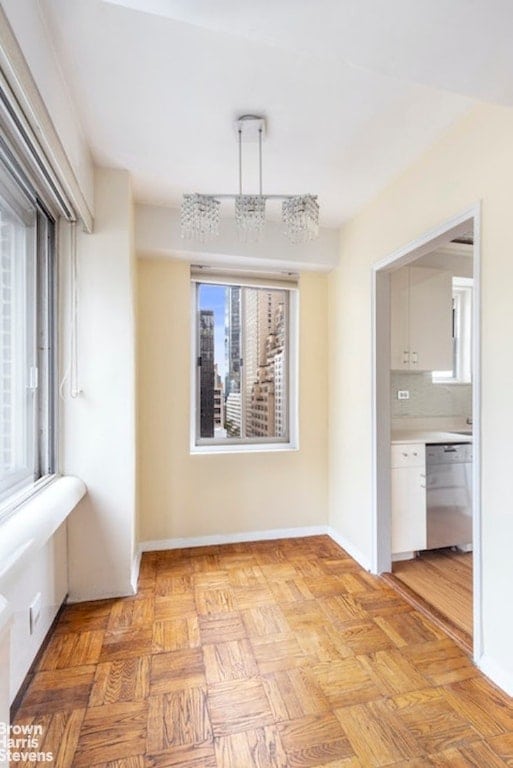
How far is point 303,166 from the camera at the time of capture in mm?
2305

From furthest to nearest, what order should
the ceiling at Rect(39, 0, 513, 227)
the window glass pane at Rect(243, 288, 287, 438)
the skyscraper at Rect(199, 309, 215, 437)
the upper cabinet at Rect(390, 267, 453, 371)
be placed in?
the window glass pane at Rect(243, 288, 287, 438)
the skyscraper at Rect(199, 309, 215, 437)
the upper cabinet at Rect(390, 267, 453, 371)
the ceiling at Rect(39, 0, 513, 227)

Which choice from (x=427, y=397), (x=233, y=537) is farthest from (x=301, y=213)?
(x=233, y=537)

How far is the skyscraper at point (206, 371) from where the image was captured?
3.30m

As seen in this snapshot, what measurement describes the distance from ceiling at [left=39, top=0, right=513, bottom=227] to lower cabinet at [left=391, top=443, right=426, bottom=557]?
6.03 ft

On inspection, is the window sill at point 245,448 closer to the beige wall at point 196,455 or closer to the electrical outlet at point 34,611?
the beige wall at point 196,455

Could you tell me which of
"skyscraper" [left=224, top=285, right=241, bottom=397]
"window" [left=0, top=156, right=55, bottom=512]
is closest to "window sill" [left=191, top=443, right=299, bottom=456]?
"skyscraper" [left=224, top=285, right=241, bottom=397]

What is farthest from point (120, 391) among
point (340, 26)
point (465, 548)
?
point (465, 548)

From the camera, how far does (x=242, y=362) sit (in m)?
3.43

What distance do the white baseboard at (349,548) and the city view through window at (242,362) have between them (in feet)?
2.93

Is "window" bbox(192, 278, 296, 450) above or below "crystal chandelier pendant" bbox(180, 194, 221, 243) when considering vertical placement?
below

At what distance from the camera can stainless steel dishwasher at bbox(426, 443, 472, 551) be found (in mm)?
2867
